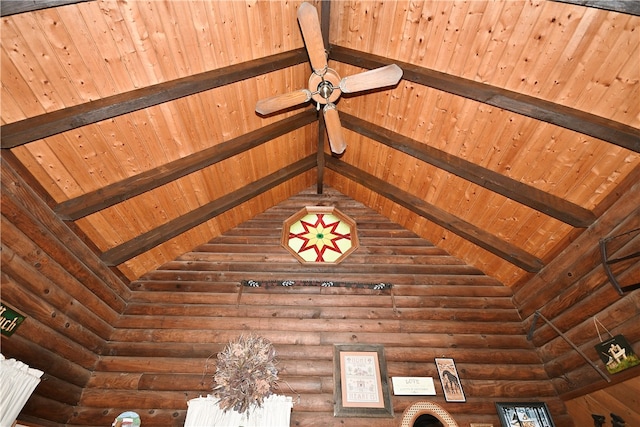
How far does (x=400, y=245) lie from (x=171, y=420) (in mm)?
3934

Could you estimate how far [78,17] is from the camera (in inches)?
93.5

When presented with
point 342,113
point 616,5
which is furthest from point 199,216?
point 616,5

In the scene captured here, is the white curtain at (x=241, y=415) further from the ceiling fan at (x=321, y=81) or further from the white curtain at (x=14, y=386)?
the ceiling fan at (x=321, y=81)

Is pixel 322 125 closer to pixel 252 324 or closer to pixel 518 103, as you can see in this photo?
pixel 518 103

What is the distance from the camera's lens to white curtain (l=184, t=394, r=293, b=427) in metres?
3.28

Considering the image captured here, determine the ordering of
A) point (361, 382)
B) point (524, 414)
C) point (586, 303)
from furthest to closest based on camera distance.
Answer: point (361, 382), point (524, 414), point (586, 303)

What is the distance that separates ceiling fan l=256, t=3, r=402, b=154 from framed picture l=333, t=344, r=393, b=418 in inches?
112

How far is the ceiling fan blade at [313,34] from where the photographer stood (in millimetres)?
2508

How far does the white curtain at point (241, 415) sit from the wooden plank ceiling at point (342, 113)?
219cm

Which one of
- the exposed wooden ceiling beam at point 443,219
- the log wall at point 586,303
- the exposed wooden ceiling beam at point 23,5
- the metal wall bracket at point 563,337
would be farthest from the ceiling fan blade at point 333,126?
the metal wall bracket at point 563,337


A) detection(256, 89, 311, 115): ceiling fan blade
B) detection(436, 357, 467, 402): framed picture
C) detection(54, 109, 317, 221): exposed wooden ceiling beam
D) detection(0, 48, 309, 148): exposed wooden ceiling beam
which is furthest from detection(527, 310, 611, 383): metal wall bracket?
detection(0, 48, 309, 148): exposed wooden ceiling beam

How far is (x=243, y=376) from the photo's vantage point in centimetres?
324

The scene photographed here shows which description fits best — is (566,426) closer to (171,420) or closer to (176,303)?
(171,420)

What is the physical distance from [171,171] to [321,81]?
2.16 m
